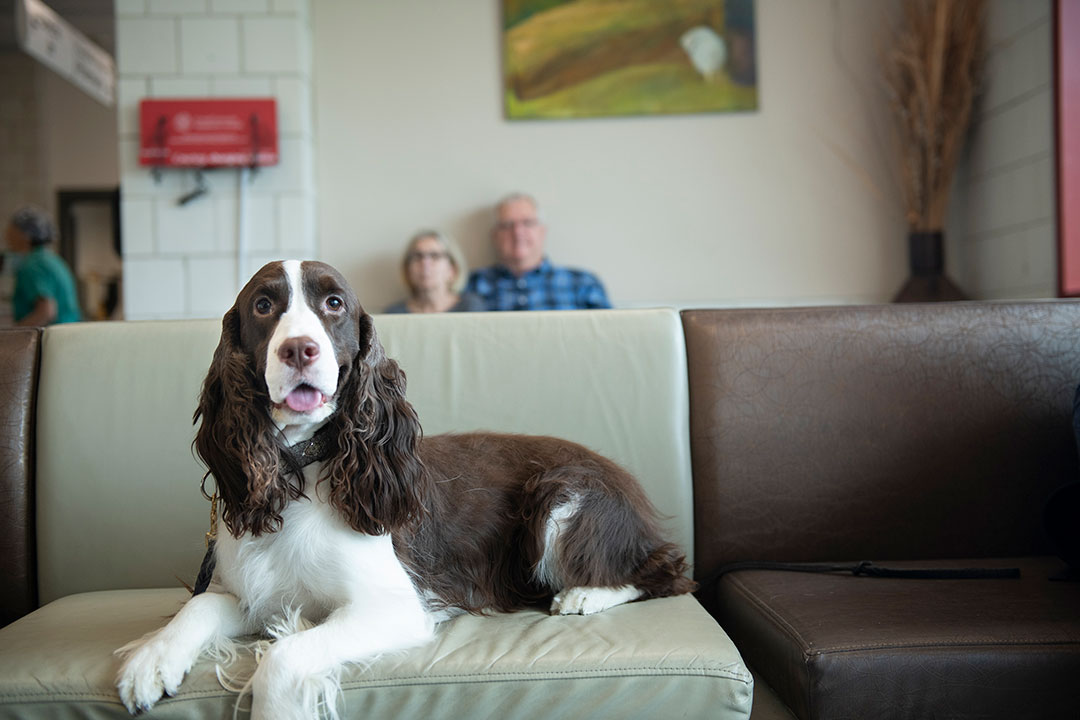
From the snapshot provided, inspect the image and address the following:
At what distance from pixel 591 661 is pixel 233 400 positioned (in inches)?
26.7

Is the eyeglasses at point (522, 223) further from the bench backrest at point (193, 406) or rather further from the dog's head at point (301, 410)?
the dog's head at point (301, 410)

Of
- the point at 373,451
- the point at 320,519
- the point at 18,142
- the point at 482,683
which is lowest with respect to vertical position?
the point at 482,683

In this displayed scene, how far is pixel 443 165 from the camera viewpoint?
4562 mm

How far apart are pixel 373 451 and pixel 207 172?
3.33 m

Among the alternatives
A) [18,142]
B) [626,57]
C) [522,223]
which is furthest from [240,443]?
[18,142]

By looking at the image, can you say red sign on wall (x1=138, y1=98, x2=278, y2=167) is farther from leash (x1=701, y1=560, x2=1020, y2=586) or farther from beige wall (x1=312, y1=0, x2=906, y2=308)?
leash (x1=701, y1=560, x2=1020, y2=586)

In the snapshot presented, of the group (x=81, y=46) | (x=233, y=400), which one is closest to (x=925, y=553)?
(x=233, y=400)

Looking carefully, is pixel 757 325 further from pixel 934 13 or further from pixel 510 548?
pixel 934 13

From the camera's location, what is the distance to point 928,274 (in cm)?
433

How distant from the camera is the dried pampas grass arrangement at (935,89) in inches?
164

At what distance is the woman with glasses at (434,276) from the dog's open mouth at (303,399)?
9.10 ft

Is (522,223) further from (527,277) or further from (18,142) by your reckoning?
(18,142)

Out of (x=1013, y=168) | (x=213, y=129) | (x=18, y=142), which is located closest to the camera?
(x=1013, y=168)

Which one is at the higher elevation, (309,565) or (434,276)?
(434,276)
